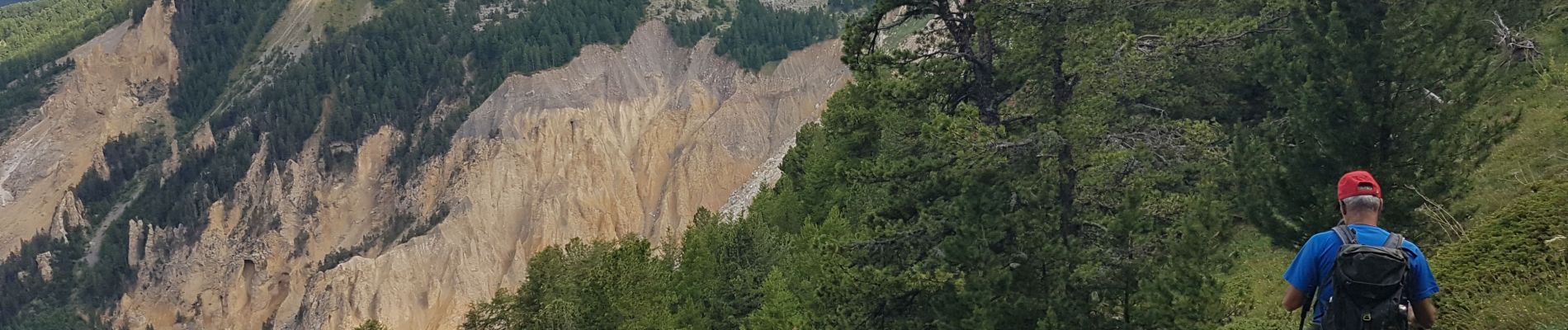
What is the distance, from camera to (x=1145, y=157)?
1283cm

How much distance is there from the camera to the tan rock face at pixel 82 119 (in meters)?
86.9

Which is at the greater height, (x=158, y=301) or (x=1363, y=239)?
(x=1363, y=239)

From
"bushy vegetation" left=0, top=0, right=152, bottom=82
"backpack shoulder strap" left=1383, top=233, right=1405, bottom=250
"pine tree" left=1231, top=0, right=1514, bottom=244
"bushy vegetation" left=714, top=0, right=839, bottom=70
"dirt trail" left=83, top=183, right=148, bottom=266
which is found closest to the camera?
"backpack shoulder strap" left=1383, top=233, right=1405, bottom=250

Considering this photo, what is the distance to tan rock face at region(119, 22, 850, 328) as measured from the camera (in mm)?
70500

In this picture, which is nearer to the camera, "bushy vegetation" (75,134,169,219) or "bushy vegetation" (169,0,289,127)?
"bushy vegetation" (75,134,169,219)

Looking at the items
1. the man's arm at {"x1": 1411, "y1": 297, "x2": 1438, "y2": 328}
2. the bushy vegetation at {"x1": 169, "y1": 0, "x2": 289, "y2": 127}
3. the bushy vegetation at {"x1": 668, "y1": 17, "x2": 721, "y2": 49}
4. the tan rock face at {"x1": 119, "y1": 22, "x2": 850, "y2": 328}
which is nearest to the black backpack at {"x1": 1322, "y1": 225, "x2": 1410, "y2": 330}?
the man's arm at {"x1": 1411, "y1": 297, "x2": 1438, "y2": 328}

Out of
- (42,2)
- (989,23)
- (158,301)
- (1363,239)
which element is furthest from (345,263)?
(42,2)

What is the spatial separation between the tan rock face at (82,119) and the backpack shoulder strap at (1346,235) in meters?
100

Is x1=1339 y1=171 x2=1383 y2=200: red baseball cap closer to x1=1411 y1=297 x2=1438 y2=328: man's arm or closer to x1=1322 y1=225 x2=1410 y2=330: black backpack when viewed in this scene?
x1=1322 y1=225 x2=1410 y2=330: black backpack

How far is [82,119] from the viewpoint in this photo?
92250mm

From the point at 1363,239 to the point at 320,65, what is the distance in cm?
8840

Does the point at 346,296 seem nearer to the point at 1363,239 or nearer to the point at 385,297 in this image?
the point at 385,297

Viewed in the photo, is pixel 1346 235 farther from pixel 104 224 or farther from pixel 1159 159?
pixel 104 224

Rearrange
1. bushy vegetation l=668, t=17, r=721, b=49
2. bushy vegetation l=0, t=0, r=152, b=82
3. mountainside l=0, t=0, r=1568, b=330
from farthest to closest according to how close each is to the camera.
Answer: bushy vegetation l=0, t=0, r=152, b=82 → bushy vegetation l=668, t=17, r=721, b=49 → mountainside l=0, t=0, r=1568, b=330
